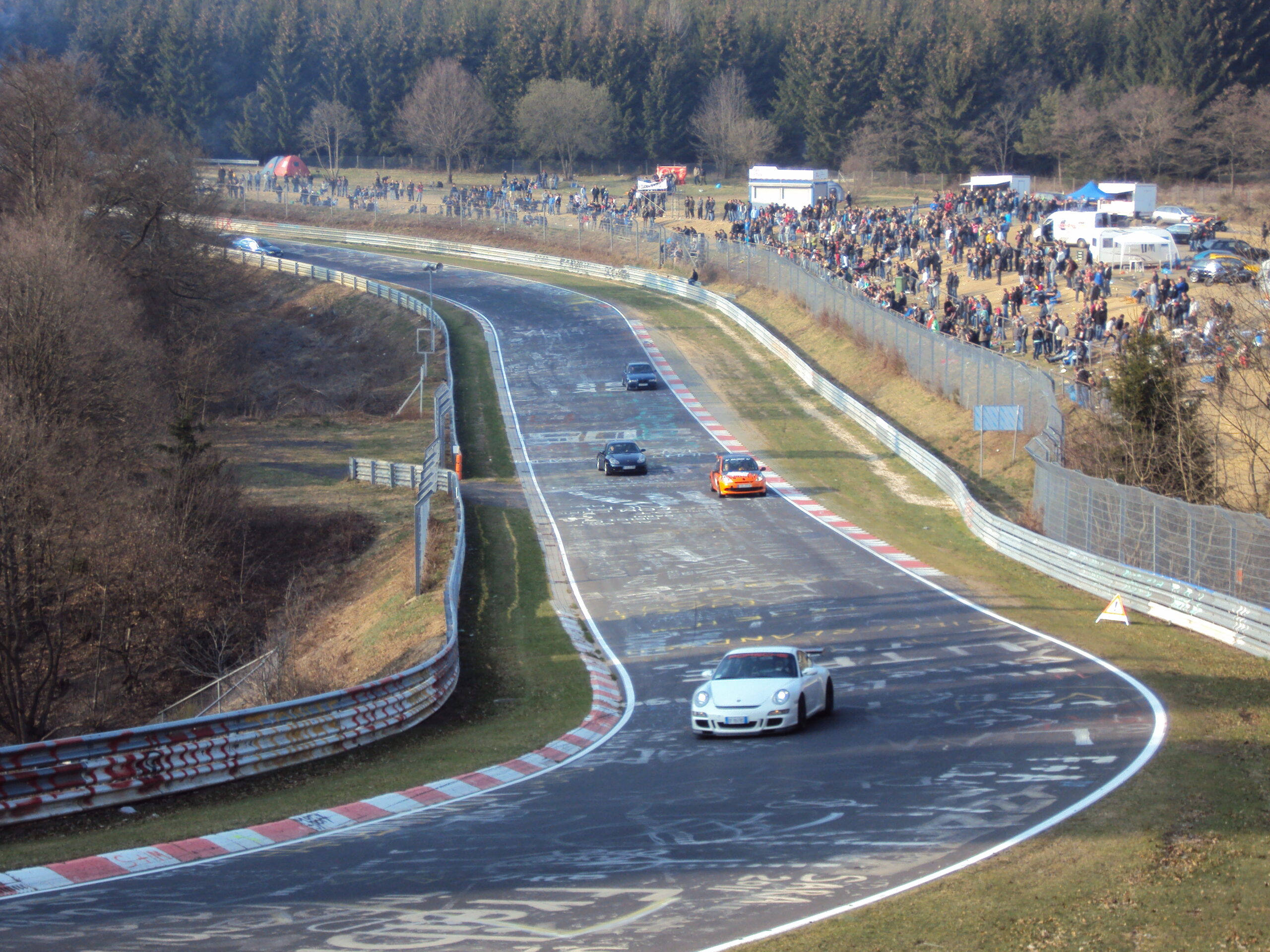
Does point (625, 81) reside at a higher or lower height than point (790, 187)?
higher

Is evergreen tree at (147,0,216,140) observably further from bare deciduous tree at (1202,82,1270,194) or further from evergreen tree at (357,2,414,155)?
bare deciduous tree at (1202,82,1270,194)

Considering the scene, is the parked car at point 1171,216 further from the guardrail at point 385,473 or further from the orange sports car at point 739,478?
the guardrail at point 385,473

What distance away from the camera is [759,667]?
18.0m

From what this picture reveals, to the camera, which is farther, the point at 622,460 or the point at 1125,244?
the point at 1125,244

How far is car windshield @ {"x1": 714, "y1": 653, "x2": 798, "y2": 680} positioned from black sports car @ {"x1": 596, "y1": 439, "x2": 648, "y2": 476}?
2168 centimetres

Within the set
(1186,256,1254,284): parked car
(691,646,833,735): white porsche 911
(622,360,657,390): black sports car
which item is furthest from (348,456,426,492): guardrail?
(1186,256,1254,284): parked car

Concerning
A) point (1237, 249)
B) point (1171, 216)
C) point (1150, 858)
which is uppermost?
point (1171, 216)

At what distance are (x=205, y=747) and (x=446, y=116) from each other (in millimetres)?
114255

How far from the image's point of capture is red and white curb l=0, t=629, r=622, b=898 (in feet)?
36.4

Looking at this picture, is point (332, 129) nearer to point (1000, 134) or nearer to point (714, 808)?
point (1000, 134)

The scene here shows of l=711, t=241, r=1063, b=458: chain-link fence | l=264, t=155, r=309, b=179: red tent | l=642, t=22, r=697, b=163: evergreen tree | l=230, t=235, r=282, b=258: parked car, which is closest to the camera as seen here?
l=711, t=241, r=1063, b=458: chain-link fence

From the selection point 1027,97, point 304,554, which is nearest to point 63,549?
point 304,554

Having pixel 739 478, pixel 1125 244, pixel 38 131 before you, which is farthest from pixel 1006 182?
pixel 38 131

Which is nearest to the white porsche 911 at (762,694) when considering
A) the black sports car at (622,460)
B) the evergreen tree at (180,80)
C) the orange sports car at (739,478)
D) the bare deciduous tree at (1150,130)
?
the orange sports car at (739,478)
